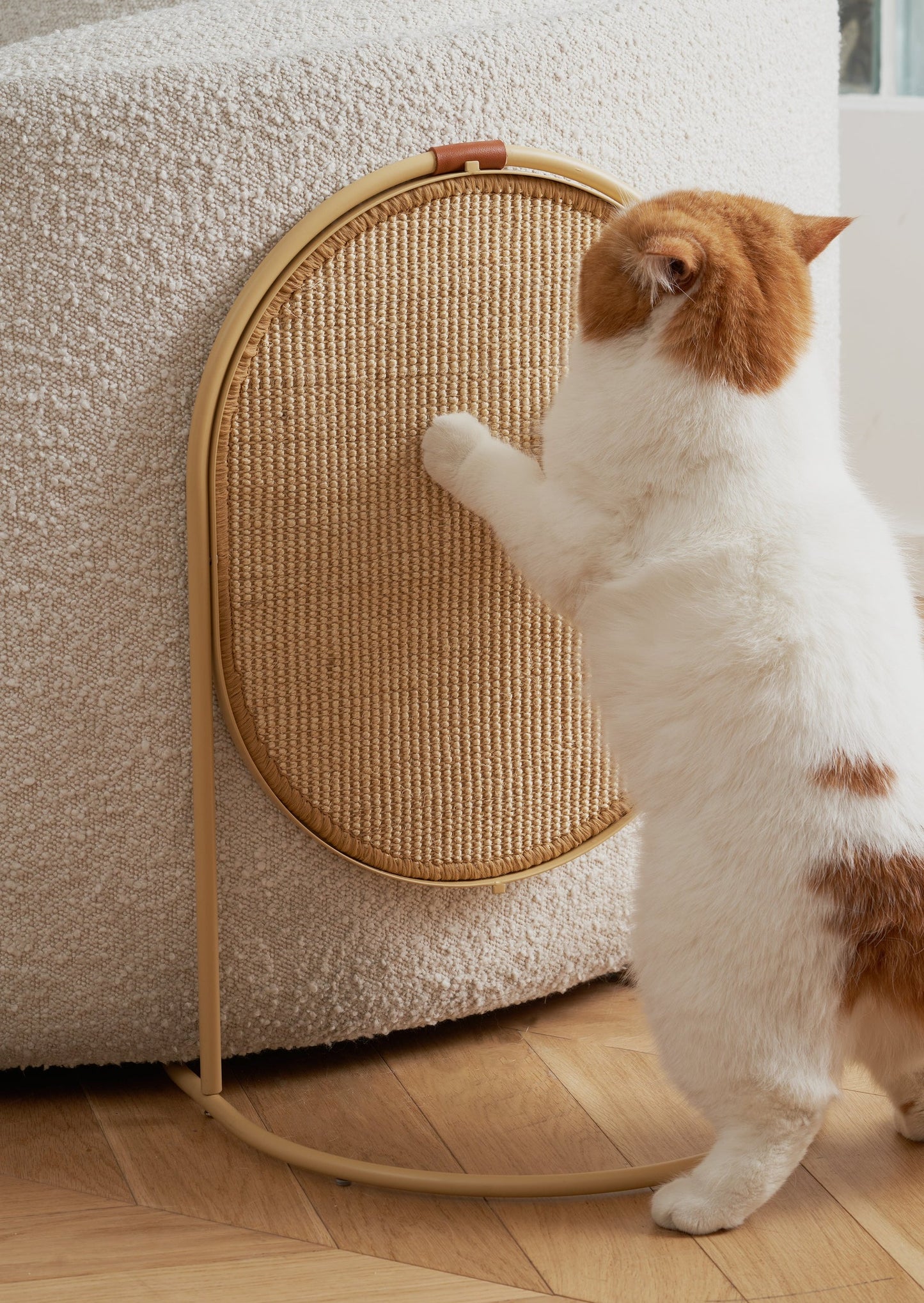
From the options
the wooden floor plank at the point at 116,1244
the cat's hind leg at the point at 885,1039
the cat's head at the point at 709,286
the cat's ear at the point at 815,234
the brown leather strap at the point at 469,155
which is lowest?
the wooden floor plank at the point at 116,1244

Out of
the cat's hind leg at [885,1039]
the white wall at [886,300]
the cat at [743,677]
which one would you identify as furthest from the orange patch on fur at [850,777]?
the white wall at [886,300]

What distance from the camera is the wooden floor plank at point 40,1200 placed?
88cm

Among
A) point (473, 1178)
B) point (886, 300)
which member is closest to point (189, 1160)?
point (473, 1178)

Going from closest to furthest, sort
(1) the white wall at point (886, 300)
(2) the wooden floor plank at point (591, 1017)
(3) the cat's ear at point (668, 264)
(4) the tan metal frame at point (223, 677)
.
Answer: (3) the cat's ear at point (668, 264) < (4) the tan metal frame at point (223, 677) < (2) the wooden floor plank at point (591, 1017) < (1) the white wall at point (886, 300)

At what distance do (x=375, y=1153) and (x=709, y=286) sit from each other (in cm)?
61

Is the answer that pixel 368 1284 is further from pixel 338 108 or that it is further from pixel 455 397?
pixel 338 108

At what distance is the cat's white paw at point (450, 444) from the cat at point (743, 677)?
3.0 inches

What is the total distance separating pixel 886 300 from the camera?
87.8 inches

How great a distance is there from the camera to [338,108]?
88cm

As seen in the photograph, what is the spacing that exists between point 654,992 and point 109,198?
585 mm

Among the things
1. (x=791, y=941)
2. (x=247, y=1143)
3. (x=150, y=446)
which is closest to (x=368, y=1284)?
(x=247, y=1143)

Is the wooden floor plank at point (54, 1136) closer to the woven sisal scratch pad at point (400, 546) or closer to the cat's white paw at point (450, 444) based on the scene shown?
the woven sisal scratch pad at point (400, 546)

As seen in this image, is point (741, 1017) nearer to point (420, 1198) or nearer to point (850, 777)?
point (850, 777)

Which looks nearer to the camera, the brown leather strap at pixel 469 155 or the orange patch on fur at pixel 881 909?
the orange patch on fur at pixel 881 909
